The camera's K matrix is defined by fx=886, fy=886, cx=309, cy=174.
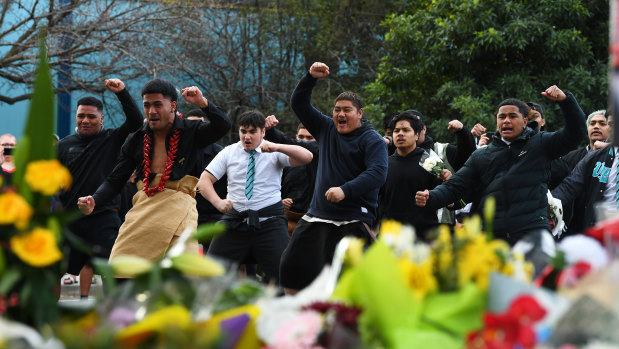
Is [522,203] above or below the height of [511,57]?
below

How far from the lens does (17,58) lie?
1542cm

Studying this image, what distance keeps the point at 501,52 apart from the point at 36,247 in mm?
14975

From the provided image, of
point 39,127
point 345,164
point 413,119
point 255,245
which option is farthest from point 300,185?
point 39,127

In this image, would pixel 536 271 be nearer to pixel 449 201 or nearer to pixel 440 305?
pixel 440 305

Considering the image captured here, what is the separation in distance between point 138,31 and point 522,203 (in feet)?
35.1

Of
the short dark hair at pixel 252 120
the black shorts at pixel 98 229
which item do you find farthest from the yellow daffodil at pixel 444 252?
the black shorts at pixel 98 229

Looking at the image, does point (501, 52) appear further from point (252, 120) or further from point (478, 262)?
point (478, 262)

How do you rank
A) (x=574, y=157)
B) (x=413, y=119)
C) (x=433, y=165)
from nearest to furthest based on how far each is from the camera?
(x=433, y=165)
(x=413, y=119)
(x=574, y=157)

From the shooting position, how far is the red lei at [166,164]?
268 inches

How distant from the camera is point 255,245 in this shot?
761 centimetres

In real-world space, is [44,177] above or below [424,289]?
above

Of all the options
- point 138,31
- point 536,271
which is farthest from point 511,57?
point 536,271

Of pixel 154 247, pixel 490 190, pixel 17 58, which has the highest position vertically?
pixel 17 58

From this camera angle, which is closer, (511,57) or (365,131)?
(365,131)
